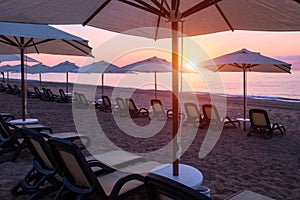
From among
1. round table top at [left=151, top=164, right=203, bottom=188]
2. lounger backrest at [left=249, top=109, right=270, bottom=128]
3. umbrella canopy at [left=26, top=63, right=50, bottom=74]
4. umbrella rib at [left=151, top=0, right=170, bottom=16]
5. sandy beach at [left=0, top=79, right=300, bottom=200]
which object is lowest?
sandy beach at [left=0, top=79, right=300, bottom=200]

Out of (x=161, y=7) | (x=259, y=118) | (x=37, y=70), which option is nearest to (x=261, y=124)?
(x=259, y=118)

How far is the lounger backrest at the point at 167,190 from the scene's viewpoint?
176cm

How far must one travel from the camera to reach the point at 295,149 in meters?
6.76

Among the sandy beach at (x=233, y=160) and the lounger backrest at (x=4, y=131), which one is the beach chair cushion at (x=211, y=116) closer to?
the sandy beach at (x=233, y=160)


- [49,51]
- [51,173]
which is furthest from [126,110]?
[51,173]

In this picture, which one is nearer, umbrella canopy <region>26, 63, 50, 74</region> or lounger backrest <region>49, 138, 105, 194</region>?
lounger backrest <region>49, 138, 105, 194</region>

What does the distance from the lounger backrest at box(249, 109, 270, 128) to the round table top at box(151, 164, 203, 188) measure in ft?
16.0

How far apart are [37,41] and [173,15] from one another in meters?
5.32

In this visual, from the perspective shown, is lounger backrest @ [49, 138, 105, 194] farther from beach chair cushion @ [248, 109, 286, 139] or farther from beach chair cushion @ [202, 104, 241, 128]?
beach chair cushion @ [202, 104, 241, 128]

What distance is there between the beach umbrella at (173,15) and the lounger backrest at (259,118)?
3.81 metres

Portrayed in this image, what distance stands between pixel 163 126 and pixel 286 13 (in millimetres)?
6748

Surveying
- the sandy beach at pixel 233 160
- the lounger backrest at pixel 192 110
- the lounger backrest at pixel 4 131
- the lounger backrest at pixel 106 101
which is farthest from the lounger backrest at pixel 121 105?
the lounger backrest at pixel 4 131

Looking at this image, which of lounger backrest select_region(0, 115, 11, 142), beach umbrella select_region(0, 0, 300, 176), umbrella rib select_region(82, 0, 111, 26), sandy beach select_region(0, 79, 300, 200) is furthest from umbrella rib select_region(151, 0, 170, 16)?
lounger backrest select_region(0, 115, 11, 142)

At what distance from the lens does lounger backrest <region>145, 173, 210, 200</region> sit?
176cm
